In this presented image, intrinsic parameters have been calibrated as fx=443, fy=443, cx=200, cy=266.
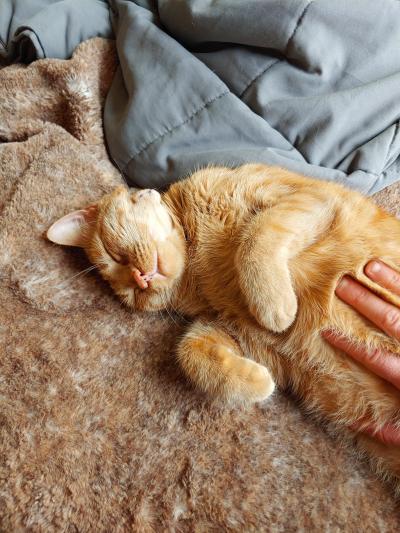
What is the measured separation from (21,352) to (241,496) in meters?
0.73

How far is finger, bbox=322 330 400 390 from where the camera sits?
3.75 ft

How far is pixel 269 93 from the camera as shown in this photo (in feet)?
5.40

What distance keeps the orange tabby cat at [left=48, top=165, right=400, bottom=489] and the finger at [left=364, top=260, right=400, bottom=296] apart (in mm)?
24

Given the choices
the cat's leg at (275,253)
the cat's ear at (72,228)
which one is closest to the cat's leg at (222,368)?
the cat's leg at (275,253)

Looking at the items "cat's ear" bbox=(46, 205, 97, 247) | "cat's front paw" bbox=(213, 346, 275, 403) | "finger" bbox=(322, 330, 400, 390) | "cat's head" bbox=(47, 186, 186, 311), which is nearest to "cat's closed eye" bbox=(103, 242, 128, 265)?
"cat's head" bbox=(47, 186, 186, 311)

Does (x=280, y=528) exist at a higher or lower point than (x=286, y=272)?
lower

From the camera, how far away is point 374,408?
3.92 ft

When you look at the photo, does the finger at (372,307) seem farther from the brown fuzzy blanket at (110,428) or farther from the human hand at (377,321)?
the brown fuzzy blanket at (110,428)

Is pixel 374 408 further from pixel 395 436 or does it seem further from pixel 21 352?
pixel 21 352

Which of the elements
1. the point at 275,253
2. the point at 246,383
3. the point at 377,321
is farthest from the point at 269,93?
the point at 246,383

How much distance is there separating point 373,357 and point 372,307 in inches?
5.2

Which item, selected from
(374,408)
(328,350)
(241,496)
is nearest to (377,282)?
(328,350)

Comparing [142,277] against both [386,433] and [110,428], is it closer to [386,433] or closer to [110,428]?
[110,428]

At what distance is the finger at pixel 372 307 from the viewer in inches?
46.2
